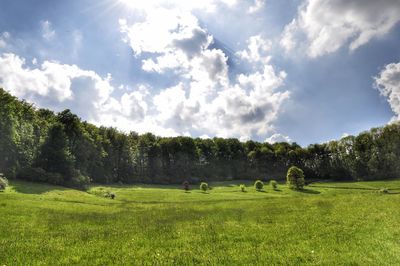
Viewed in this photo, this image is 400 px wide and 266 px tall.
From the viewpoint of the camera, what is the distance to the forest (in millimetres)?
80875

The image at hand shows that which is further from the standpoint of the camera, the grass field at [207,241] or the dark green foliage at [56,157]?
the dark green foliage at [56,157]

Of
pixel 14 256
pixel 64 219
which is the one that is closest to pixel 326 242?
pixel 14 256

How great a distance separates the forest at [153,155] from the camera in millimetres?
80875

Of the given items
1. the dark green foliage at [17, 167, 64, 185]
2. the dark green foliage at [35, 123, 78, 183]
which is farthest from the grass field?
the dark green foliage at [35, 123, 78, 183]

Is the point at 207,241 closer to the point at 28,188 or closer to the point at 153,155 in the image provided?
the point at 28,188

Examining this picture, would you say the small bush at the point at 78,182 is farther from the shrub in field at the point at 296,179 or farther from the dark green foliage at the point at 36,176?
the shrub in field at the point at 296,179

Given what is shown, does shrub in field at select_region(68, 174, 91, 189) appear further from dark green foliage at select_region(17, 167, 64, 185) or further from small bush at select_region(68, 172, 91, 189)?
dark green foliage at select_region(17, 167, 64, 185)

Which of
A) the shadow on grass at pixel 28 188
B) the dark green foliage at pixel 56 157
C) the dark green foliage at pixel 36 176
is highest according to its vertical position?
the dark green foliage at pixel 56 157

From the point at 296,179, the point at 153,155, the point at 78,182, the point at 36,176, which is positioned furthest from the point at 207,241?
the point at 153,155

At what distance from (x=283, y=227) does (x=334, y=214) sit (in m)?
9.17

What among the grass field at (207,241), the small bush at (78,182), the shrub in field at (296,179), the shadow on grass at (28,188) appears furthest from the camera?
the shrub in field at (296,179)

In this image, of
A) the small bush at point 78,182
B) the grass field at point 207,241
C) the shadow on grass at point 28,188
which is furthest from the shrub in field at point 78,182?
the grass field at point 207,241

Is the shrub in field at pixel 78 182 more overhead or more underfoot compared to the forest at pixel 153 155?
more underfoot

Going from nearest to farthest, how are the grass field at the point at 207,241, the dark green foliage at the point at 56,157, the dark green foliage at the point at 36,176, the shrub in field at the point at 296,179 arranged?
the grass field at the point at 207,241, the dark green foliage at the point at 36,176, the dark green foliage at the point at 56,157, the shrub in field at the point at 296,179
